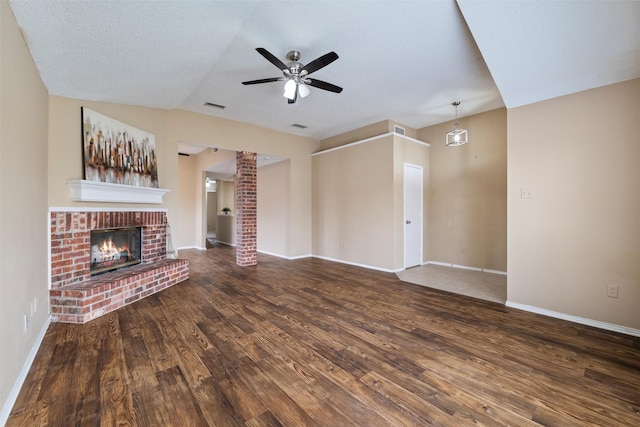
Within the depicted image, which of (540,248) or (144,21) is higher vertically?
(144,21)

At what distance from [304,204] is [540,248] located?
14.9 feet

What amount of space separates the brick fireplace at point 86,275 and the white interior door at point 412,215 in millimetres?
4240

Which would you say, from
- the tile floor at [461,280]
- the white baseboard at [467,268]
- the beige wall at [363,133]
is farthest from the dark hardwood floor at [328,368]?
the beige wall at [363,133]

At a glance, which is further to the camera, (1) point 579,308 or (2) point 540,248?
(2) point 540,248

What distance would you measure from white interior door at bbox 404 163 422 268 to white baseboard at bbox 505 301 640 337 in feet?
7.02

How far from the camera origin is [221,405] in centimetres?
157

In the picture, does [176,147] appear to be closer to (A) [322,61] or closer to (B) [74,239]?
(B) [74,239]

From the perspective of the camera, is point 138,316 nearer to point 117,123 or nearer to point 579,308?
point 117,123

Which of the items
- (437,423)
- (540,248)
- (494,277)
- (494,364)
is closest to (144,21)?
(437,423)

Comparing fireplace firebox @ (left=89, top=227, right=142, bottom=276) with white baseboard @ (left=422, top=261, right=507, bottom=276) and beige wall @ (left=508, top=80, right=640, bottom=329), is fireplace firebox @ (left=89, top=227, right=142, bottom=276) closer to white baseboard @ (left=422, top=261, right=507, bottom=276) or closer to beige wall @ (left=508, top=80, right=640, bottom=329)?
beige wall @ (left=508, top=80, right=640, bottom=329)

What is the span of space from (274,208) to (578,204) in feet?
18.6

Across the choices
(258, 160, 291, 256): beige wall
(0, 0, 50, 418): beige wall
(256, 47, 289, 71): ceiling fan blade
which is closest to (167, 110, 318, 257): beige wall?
(258, 160, 291, 256): beige wall

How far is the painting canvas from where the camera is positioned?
10.4 ft

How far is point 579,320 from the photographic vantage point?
2754mm
